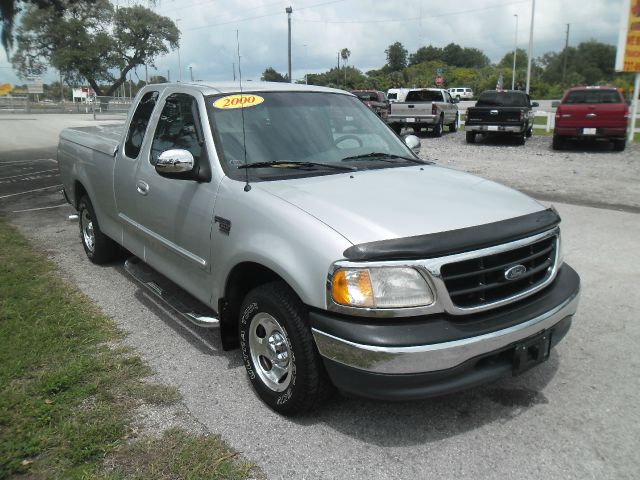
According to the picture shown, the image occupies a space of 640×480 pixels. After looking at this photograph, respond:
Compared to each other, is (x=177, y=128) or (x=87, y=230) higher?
(x=177, y=128)

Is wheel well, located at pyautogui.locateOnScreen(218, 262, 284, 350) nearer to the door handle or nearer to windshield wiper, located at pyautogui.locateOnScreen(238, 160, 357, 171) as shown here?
windshield wiper, located at pyautogui.locateOnScreen(238, 160, 357, 171)

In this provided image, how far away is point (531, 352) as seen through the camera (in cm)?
288

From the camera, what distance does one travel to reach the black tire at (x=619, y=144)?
16.4m

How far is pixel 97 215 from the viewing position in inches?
218

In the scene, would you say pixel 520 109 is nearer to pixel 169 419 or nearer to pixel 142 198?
pixel 142 198

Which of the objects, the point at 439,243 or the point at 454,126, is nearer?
the point at 439,243

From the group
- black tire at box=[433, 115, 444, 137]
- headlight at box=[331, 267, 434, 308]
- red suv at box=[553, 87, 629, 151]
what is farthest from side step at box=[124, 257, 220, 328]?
black tire at box=[433, 115, 444, 137]

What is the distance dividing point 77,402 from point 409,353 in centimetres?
199

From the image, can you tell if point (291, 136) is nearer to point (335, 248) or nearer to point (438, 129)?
point (335, 248)

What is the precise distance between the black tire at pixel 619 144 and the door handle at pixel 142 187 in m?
15.9

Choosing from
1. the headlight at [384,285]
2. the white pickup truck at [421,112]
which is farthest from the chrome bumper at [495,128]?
the headlight at [384,285]

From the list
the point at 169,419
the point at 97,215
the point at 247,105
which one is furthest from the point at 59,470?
the point at 97,215

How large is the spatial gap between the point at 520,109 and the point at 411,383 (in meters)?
17.7

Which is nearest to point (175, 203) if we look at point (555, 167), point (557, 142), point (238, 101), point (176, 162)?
point (176, 162)
